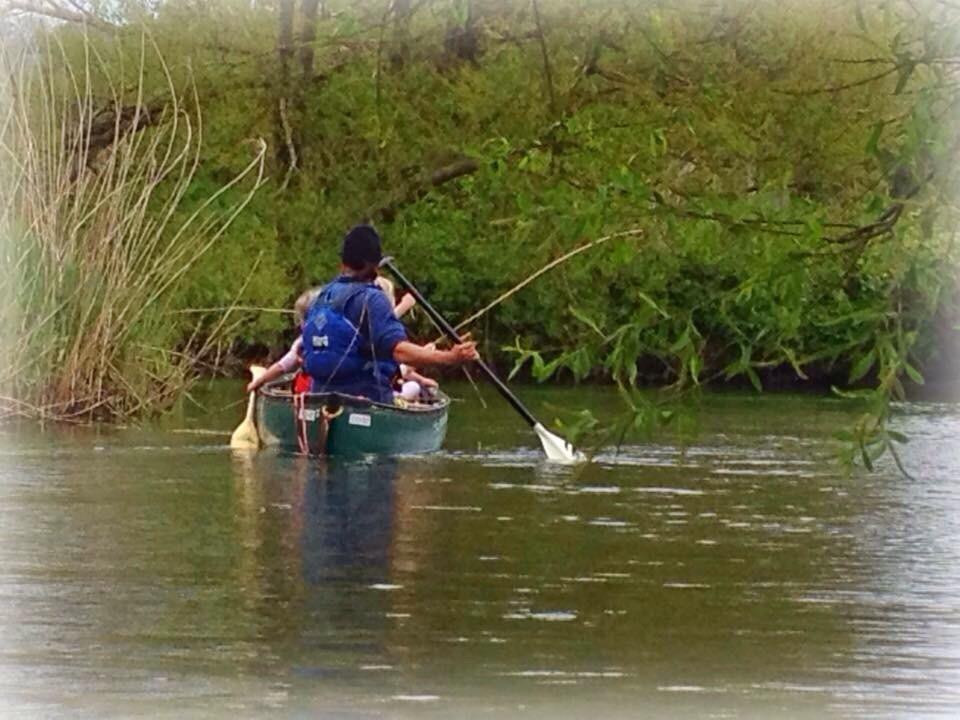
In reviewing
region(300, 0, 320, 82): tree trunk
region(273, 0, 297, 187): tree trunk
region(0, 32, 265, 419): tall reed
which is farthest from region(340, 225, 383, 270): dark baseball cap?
region(273, 0, 297, 187): tree trunk

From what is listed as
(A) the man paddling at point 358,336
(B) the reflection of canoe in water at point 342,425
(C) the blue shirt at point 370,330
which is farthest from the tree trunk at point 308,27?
(B) the reflection of canoe in water at point 342,425

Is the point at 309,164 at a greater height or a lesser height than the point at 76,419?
greater

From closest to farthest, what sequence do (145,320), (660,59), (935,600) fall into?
(660,59) → (935,600) → (145,320)

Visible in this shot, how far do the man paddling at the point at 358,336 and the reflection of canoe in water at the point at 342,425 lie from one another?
0.20 m

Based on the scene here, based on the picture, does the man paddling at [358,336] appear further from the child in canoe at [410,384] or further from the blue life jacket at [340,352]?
the child in canoe at [410,384]

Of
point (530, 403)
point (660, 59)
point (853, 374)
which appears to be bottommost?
point (530, 403)

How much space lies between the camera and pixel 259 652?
9.27m

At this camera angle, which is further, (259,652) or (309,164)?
(309,164)

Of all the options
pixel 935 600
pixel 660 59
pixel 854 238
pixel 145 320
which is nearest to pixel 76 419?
pixel 145 320

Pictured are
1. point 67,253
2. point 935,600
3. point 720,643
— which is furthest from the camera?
point 67,253

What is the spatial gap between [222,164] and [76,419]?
12.1 m

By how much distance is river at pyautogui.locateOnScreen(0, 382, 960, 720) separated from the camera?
336 inches

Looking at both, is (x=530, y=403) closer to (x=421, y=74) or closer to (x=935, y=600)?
(x=421, y=74)

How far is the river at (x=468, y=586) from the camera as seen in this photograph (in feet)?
28.0
